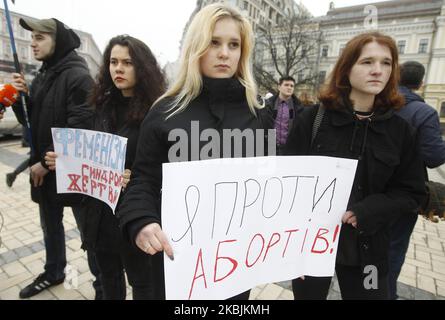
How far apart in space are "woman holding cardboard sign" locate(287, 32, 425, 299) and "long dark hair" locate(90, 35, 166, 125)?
1000mm

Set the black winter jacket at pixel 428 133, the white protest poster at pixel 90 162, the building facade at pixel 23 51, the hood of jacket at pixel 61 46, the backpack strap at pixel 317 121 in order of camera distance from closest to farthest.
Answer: the backpack strap at pixel 317 121
the white protest poster at pixel 90 162
the black winter jacket at pixel 428 133
the hood of jacket at pixel 61 46
the building facade at pixel 23 51

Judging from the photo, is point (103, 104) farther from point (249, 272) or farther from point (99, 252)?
point (249, 272)

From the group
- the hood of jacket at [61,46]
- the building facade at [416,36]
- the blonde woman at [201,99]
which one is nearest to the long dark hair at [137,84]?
the blonde woman at [201,99]

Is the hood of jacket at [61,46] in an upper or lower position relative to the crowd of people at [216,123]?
upper

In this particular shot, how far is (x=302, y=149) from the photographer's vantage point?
158 cm

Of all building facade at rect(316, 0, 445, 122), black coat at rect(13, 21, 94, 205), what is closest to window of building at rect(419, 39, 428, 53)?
building facade at rect(316, 0, 445, 122)

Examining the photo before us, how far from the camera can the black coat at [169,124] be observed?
48.6 inches

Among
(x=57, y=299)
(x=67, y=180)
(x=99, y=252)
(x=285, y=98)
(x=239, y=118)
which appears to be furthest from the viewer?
(x=285, y=98)

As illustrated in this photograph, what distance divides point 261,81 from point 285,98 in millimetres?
26587

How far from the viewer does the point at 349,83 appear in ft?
5.15

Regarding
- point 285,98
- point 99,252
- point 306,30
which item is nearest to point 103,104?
point 99,252

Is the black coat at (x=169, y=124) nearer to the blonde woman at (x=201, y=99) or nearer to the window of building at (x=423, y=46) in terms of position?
the blonde woman at (x=201, y=99)

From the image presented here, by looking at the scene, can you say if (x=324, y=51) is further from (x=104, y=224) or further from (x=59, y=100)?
(x=104, y=224)

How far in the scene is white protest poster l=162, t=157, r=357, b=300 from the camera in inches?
42.8
